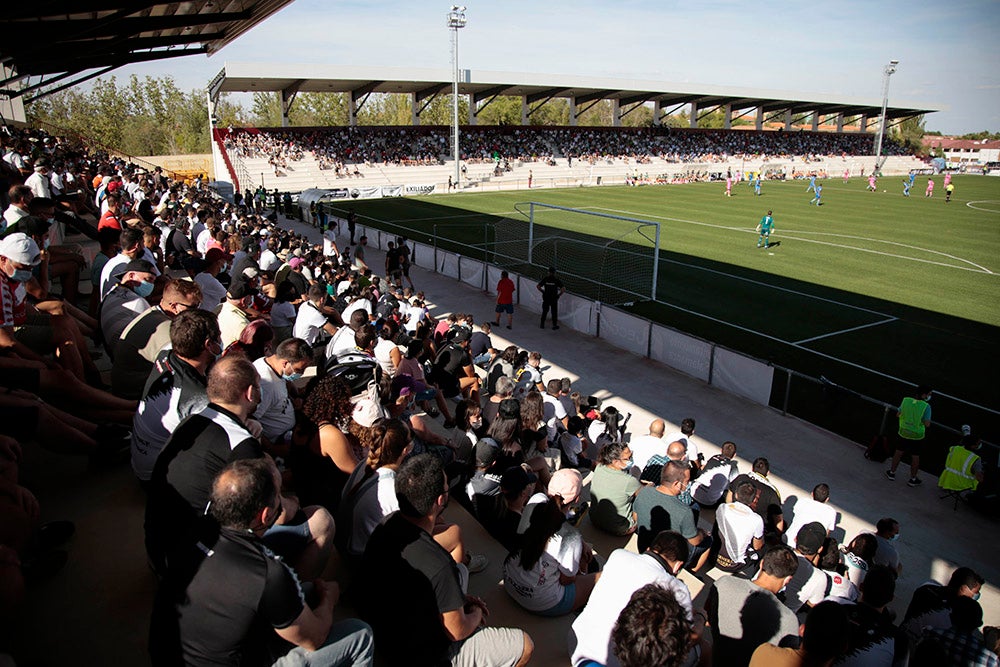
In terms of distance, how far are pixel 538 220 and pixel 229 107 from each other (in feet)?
273

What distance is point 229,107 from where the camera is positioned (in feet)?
314

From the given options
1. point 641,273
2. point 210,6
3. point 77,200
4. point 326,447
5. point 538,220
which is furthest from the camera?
point 538,220

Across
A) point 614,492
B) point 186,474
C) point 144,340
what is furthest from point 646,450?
point 144,340

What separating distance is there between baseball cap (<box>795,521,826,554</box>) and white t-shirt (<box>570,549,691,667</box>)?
222 centimetres

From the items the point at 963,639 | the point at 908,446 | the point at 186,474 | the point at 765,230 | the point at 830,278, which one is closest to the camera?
the point at 186,474

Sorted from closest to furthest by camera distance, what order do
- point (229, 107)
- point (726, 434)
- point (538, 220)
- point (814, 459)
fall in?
point (814, 459), point (726, 434), point (538, 220), point (229, 107)

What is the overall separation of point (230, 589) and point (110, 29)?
17.9m

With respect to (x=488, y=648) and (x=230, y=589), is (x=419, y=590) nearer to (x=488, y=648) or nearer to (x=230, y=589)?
(x=488, y=648)

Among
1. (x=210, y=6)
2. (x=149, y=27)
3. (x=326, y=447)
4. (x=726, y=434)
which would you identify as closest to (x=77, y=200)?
(x=149, y=27)

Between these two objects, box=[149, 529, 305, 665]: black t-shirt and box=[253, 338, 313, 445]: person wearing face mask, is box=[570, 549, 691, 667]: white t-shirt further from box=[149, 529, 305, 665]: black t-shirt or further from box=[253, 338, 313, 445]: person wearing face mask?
box=[253, 338, 313, 445]: person wearing face mask

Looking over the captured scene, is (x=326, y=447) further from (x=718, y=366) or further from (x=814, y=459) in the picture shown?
(x=718, y=366)

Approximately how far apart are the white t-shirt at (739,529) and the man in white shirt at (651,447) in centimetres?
116

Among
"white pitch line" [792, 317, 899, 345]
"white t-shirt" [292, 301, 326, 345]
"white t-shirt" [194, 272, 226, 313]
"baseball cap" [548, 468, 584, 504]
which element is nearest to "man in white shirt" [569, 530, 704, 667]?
"baseball cap" [548, 468, 584, 504]

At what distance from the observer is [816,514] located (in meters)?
6.13
